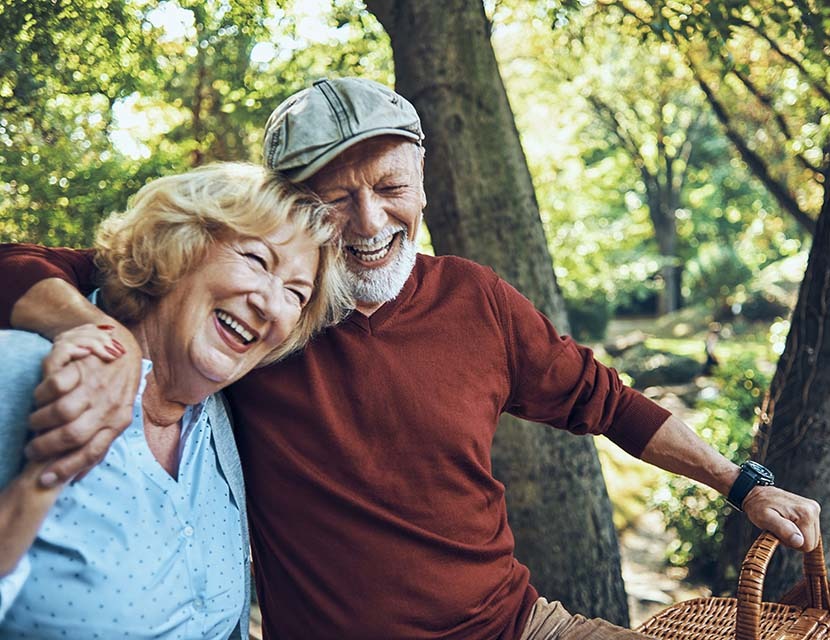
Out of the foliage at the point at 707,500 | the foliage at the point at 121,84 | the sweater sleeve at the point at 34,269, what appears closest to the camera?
the sweater sleeve at the point at 34,269

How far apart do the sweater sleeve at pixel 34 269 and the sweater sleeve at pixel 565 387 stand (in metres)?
1.10

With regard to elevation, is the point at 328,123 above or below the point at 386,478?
above

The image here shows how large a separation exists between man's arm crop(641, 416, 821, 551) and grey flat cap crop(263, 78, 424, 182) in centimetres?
109

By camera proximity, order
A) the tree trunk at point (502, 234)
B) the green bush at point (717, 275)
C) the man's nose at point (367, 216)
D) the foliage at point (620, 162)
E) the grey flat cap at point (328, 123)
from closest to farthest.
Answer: the grey flat cap at point (328, 123) < the man's nose at point (367, 216) < the tree trunk at point (502, 234) < the foliage at point (620, 162) < the green bush at point (717, 275)

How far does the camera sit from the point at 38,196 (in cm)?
343

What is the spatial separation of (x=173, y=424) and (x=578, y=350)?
1.19 m

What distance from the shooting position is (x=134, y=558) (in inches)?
74.1

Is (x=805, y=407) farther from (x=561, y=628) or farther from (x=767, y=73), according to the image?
(x=767, y=73)

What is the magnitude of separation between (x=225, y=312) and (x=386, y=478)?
0.60 m

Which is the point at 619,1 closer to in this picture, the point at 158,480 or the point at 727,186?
the point at 158,480

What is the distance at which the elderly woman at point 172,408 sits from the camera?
5.82ft

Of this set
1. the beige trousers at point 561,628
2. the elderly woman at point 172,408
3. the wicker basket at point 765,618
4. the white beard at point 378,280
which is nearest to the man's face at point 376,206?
the white beard at point 378,280

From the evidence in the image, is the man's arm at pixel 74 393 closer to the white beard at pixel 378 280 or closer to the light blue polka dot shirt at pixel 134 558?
the light blue polka dot shirt at pixel 134 558

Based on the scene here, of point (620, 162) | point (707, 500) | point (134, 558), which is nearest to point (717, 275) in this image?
point (620, 162)
